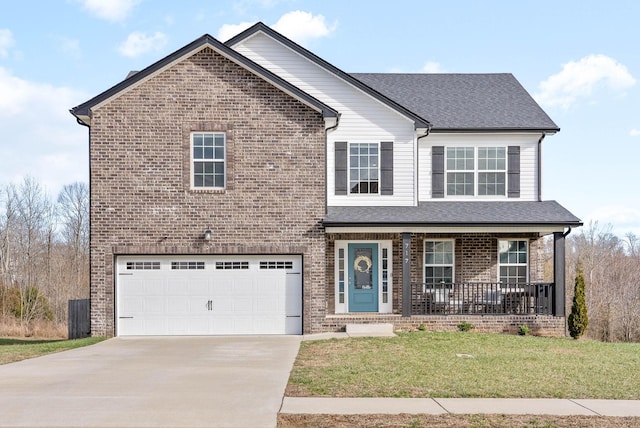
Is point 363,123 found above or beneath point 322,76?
beneath

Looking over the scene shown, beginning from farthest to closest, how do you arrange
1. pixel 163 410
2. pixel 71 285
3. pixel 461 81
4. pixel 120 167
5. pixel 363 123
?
pixel 71 285
pixel 461 81
pixel 363 123
pixel 120 167
pixel 163 410

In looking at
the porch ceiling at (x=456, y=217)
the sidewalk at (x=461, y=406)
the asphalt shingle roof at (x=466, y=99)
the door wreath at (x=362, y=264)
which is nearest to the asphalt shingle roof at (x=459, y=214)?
the porch ceiling at (x=456, y=217)

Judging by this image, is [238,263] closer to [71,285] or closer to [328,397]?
[328,397]

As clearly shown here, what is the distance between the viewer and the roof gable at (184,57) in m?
17.5

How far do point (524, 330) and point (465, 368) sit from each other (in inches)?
271

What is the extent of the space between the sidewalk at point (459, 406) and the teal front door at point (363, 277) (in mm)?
10010

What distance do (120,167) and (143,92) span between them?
2.13 metres

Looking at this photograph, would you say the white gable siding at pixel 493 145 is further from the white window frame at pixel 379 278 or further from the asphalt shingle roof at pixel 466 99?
the white window frame at pixel 379 278

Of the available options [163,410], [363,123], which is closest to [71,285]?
[363,123]

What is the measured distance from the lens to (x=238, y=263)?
58.9 ft

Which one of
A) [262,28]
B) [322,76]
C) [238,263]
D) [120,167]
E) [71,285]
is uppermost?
[262,28]

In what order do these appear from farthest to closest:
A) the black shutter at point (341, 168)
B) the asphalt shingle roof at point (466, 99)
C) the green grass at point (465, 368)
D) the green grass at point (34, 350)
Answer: the asphalt shingle roof at point (466, 99)
the black shutter at point (341, 168)
the green grass at point (34, 350)
the green grass at point (465, 368)

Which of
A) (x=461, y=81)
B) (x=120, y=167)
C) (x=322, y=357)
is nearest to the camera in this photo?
(x=322, y=357)

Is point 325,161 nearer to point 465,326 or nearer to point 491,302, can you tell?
point 465,326
